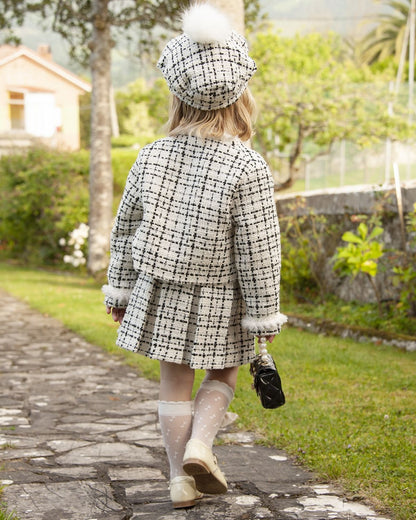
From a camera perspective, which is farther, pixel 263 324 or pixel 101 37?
pixel 101 37

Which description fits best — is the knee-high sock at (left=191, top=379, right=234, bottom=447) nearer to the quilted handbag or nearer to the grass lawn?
the quilted handbag

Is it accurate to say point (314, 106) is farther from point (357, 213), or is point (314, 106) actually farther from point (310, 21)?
point (310, 21)

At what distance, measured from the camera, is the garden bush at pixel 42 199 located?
15.5 metres

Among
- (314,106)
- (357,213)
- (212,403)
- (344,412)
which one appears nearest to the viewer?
(212,403)

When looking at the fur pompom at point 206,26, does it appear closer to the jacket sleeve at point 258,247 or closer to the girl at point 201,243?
the girl at point 201,243

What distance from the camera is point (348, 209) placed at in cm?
770

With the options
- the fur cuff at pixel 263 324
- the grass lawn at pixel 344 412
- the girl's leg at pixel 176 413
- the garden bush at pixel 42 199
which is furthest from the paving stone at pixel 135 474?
the garden bush at pixel 42 199

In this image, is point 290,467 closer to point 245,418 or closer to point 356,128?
point 245,418

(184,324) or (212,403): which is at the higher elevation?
(184,324)

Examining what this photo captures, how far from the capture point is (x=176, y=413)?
9.80 ft

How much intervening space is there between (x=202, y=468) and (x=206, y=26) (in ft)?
5.35

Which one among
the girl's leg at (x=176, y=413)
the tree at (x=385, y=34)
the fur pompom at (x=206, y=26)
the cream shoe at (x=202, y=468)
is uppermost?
the tree at (x=385, y=34)

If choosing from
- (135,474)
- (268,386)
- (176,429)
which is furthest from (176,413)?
(135,474)

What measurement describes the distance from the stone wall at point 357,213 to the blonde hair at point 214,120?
4.07 meters
